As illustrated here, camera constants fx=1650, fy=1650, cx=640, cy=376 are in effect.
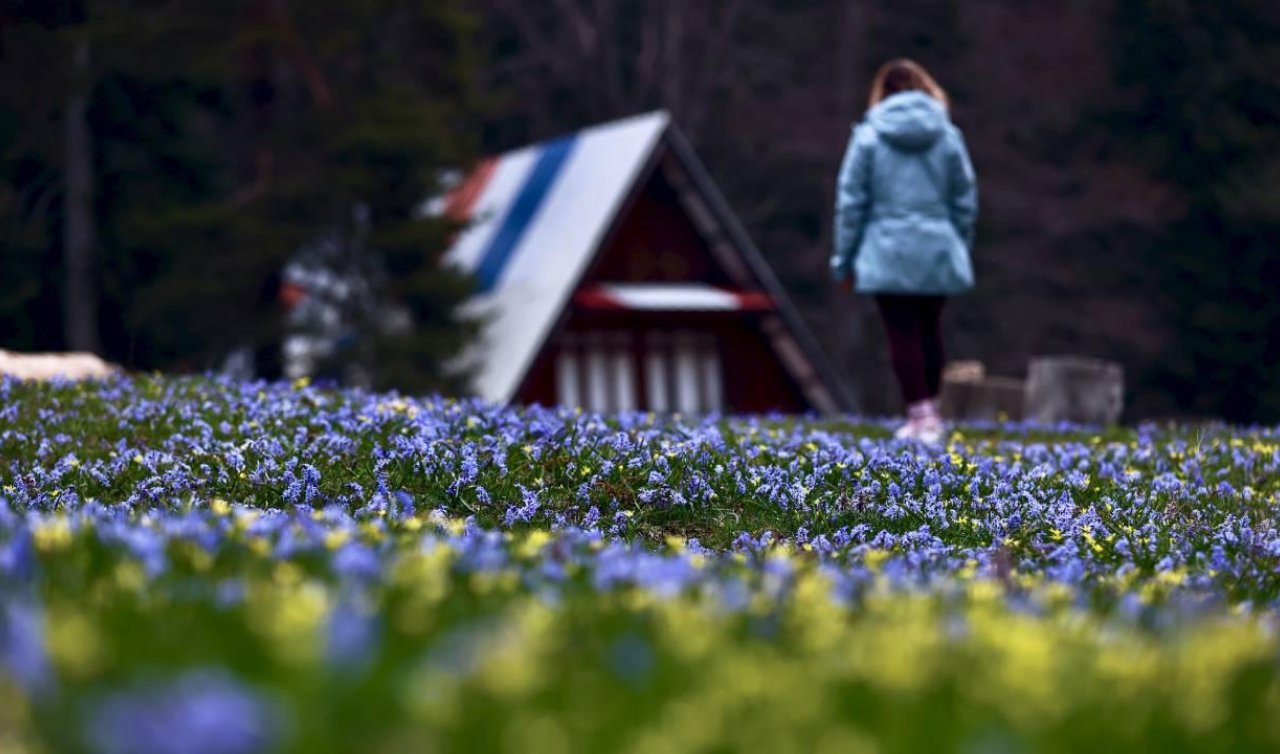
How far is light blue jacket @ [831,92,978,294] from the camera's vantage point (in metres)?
13.1

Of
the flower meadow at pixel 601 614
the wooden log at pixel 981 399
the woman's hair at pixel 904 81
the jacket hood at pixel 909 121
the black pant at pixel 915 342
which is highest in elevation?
the woman's hair at pixel 904 81

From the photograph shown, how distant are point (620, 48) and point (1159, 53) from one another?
47.6 feet

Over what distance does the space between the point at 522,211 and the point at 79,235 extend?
25.7 ft

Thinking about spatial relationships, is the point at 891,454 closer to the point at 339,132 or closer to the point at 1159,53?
the point at 339,132

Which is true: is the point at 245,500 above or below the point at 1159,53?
below

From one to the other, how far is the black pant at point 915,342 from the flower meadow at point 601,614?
3517 millimetres

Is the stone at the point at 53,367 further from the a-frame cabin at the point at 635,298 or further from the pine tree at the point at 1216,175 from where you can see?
the pine tree at the point at 1216,175

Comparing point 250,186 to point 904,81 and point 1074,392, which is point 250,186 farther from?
point 904,81

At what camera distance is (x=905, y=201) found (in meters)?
13.4

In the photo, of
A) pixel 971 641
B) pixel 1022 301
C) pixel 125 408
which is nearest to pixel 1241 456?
pixel 125 408

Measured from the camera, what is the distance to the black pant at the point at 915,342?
512 inches

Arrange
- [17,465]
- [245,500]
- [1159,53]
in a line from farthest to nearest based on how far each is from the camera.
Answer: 1. [1159,53]
2. [17,465]
3. [245,500]

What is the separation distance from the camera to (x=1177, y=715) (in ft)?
11.3

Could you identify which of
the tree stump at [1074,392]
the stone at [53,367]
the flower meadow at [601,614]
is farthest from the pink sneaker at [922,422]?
the stone at [53,367]
